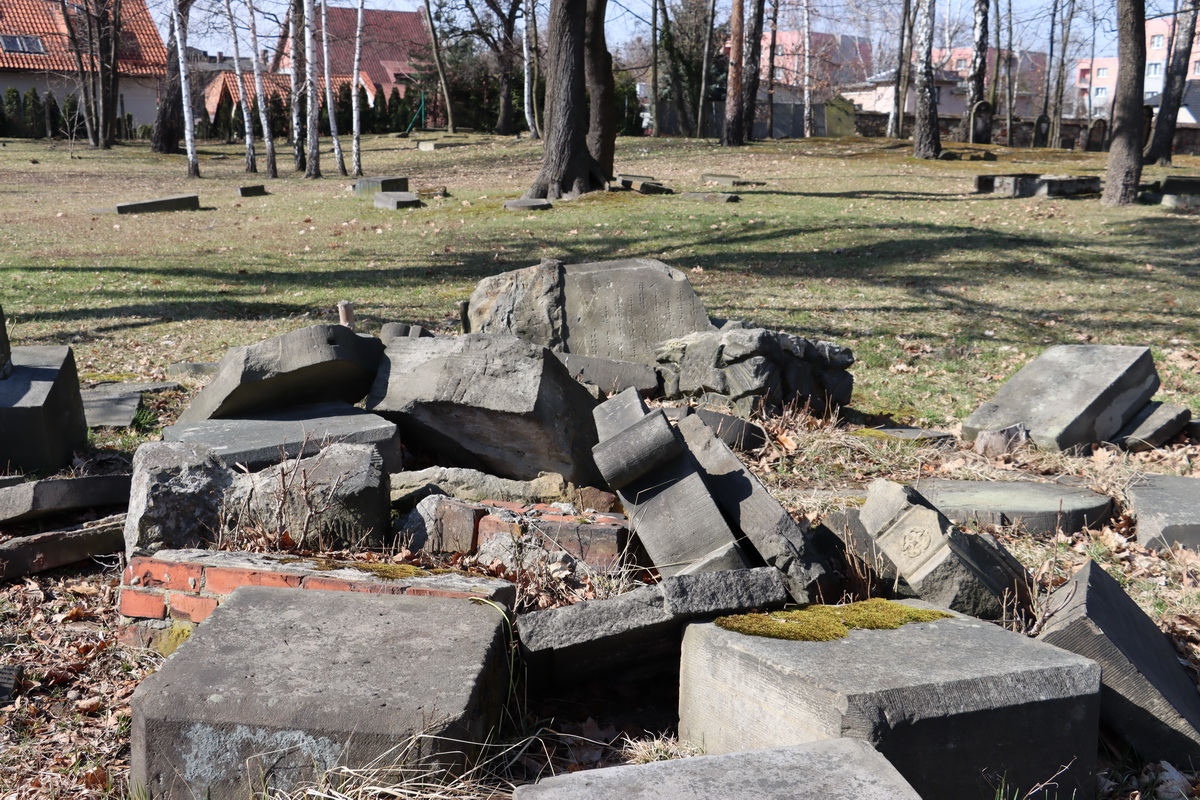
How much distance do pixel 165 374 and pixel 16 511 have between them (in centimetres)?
381

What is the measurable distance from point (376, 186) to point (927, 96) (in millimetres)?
14095

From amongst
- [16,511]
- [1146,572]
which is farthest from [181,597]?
[1146,572]

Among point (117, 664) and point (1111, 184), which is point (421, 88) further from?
point (117, 664)

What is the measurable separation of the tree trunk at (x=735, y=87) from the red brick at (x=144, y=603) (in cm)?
2271

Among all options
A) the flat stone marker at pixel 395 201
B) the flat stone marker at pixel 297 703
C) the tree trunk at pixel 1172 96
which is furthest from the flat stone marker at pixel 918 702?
the tree trunk at pixel 1172 96

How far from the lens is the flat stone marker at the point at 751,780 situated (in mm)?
2254

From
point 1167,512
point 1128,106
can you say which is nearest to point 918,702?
point 1167,512

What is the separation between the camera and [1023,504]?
5.14 meters

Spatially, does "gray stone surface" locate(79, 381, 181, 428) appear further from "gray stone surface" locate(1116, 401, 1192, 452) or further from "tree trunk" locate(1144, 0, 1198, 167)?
"tree trunk" locate(1144, 0, 1198, 167)

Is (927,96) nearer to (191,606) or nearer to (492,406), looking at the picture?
(492,406)

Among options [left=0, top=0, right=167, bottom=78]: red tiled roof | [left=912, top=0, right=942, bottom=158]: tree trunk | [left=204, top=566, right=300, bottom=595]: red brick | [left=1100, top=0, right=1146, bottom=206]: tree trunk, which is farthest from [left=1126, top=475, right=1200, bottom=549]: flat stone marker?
[left=0, top=0, right=167, bottom=78]: red tiled roof

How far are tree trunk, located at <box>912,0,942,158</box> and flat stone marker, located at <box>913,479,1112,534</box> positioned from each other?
812 inches

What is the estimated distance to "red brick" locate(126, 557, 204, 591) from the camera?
372 cm

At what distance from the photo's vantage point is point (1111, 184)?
16.8m
